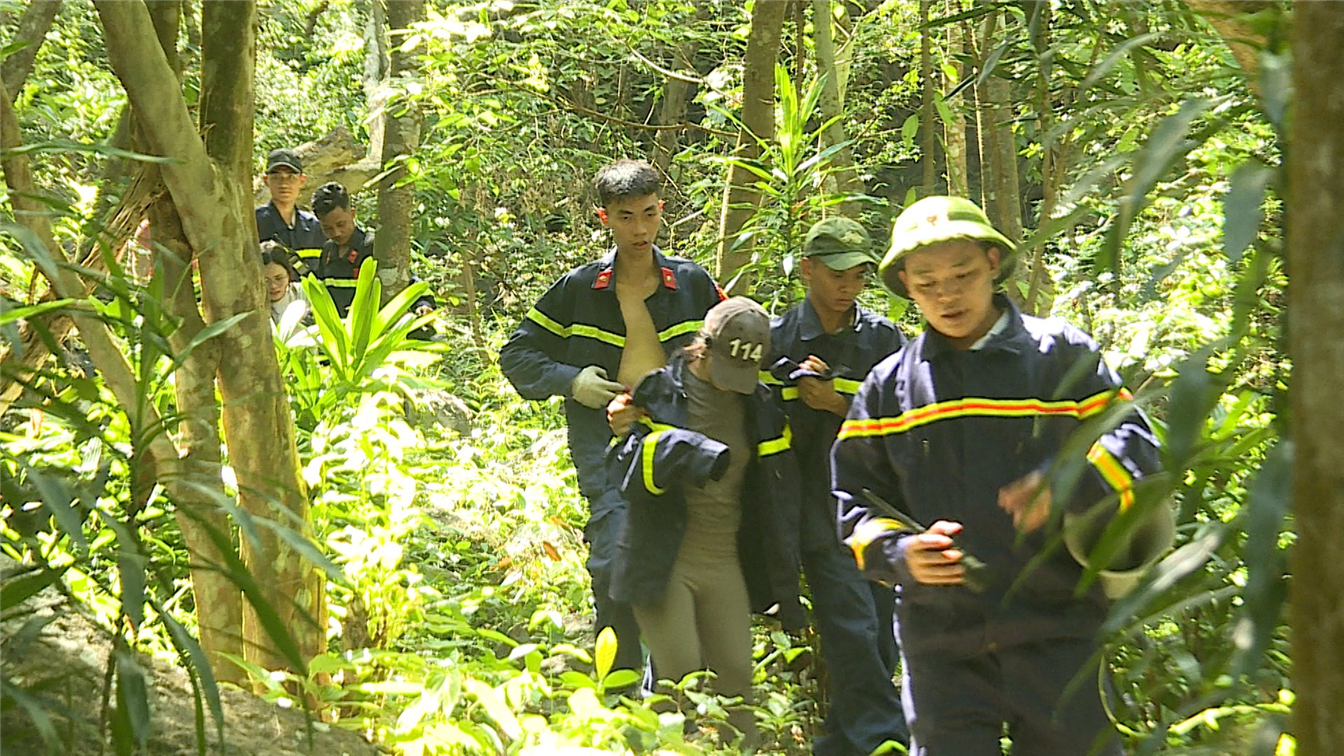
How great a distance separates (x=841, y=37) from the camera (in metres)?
7.96

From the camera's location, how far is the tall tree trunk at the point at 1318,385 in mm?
714

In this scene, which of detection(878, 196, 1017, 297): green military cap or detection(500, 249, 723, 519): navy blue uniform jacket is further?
detection(500, 249, 723, 519): navy blue uniform jacket

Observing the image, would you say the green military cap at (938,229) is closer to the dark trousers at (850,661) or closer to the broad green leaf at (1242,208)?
the dark trousers at (850,661)

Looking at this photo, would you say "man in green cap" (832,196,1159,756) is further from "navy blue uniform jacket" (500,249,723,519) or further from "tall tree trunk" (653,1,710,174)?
"tall tree trunk" (653,1,710,174)

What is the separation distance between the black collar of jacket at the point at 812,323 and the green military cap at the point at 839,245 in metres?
0.18

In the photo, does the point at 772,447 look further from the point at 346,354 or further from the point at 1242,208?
the point at 1242,208

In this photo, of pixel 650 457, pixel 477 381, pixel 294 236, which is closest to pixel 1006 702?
pixel 650 457

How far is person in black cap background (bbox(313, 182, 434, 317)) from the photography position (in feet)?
21.5

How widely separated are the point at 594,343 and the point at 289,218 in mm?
2617

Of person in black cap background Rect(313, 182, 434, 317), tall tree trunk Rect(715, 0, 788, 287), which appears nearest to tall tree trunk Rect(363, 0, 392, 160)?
person in black cap background Rect(313, 182, 434, 317)

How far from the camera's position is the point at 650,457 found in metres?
3.82

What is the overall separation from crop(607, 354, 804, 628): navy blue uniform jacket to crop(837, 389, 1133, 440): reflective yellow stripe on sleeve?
3.22 ft

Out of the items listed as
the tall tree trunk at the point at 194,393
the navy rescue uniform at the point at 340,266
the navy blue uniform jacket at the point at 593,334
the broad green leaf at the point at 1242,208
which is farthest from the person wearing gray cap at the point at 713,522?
the navy rescue uniform at the point at 340,266

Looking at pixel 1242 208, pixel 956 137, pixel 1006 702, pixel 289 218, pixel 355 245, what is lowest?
pixel 1006 702
